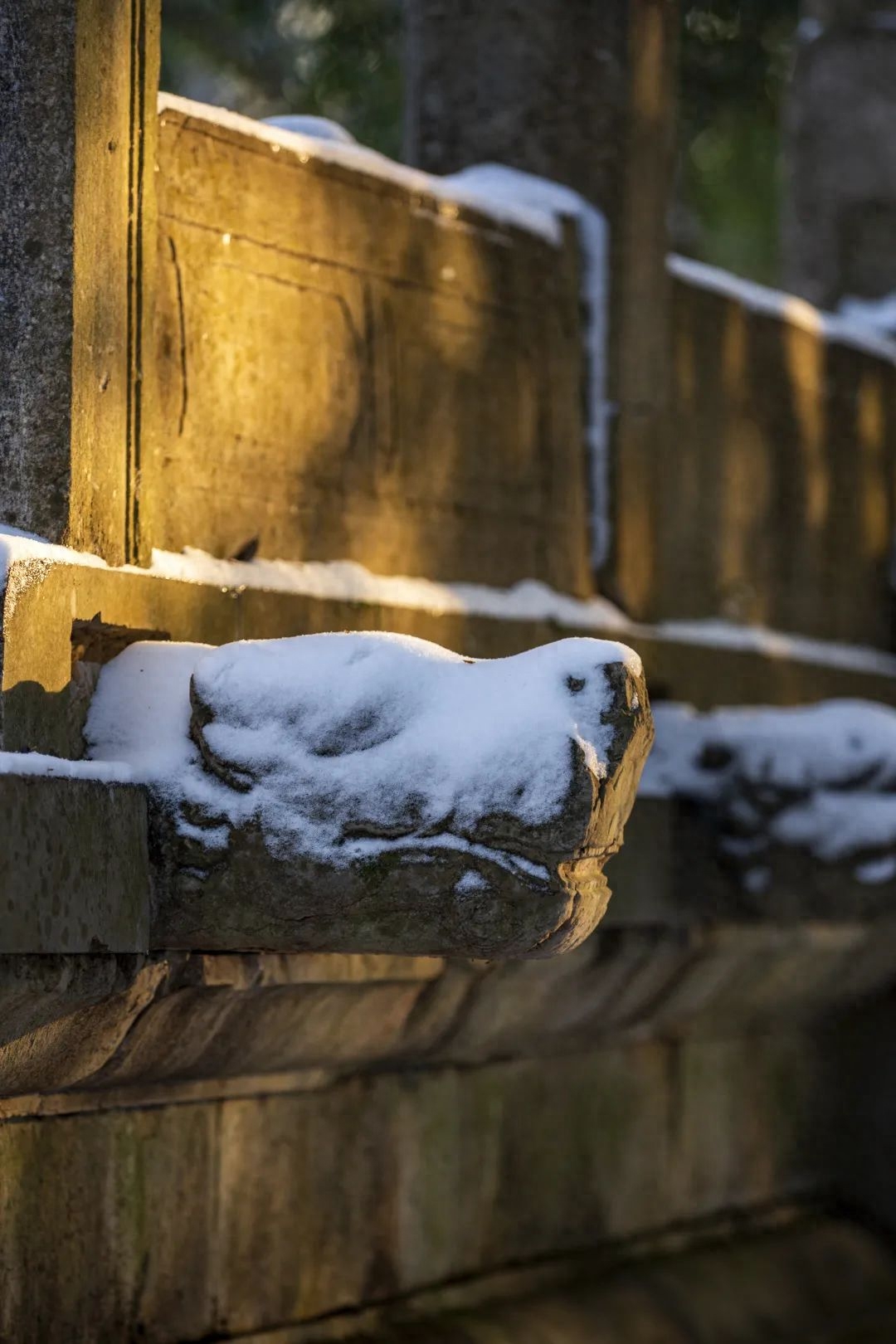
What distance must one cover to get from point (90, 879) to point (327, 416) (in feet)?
5.03

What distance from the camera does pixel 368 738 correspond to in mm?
3932

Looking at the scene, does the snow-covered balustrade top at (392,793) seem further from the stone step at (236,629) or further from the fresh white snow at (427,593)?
the fresh white snow at (427,593)

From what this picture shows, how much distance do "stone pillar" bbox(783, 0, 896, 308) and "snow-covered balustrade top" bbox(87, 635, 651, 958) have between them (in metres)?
6.05

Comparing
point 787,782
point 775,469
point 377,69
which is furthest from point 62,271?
point 377,69

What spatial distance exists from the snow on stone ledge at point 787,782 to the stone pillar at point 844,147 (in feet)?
13.1

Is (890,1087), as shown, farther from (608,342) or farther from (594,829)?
(594,829)

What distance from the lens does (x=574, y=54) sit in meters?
6.18

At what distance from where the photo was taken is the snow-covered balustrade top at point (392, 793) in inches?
148

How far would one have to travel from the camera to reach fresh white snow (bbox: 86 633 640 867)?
12.4 feet

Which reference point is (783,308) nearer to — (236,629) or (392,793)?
(236,629)

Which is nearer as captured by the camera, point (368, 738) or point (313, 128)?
point (368, 738)

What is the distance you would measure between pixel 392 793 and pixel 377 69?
35.1 ft

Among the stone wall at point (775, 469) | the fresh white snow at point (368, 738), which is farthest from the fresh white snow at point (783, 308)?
the fresh white snow at point (368, 738)

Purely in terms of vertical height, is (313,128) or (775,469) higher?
(313,128)
